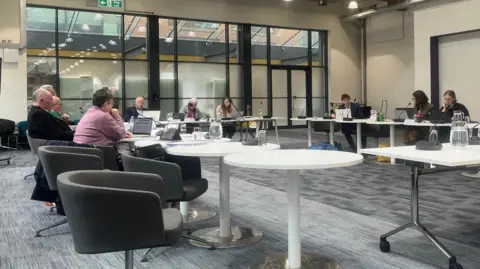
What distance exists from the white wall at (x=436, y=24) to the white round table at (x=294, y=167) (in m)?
9.41

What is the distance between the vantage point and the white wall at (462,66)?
10641mm

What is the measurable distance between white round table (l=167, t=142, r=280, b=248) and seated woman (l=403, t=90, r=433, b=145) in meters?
4.06

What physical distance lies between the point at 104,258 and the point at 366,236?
185 centimetres

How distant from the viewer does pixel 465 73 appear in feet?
35.4

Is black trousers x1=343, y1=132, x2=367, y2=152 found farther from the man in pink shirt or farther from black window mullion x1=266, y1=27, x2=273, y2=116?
black window mullion x1=266, y1=27, x2=273, y2=116

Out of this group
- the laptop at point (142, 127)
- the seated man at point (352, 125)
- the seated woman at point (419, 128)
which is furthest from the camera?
the seated man at point (352, 125)

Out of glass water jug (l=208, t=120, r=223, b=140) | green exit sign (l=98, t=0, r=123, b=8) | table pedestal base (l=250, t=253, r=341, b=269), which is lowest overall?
table pedestal base (l=250, t=253, r=341, b=269)

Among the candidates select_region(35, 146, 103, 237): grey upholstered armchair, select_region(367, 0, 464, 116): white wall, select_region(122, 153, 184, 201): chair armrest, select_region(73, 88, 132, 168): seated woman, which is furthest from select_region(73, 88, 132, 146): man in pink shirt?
select_region(367, 0, 464, 116): white wall

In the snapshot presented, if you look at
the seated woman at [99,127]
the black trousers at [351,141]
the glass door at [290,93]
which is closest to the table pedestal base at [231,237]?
the seated woman at [99,127]

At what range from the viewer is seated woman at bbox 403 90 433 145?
657cm

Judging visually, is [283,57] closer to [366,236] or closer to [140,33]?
[140,33]

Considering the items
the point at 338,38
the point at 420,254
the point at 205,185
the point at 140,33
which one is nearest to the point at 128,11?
the point at 140,33

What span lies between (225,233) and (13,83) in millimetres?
9107

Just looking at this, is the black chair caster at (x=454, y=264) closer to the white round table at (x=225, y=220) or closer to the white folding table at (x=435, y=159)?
the white folding table at (x=435, y=159)
